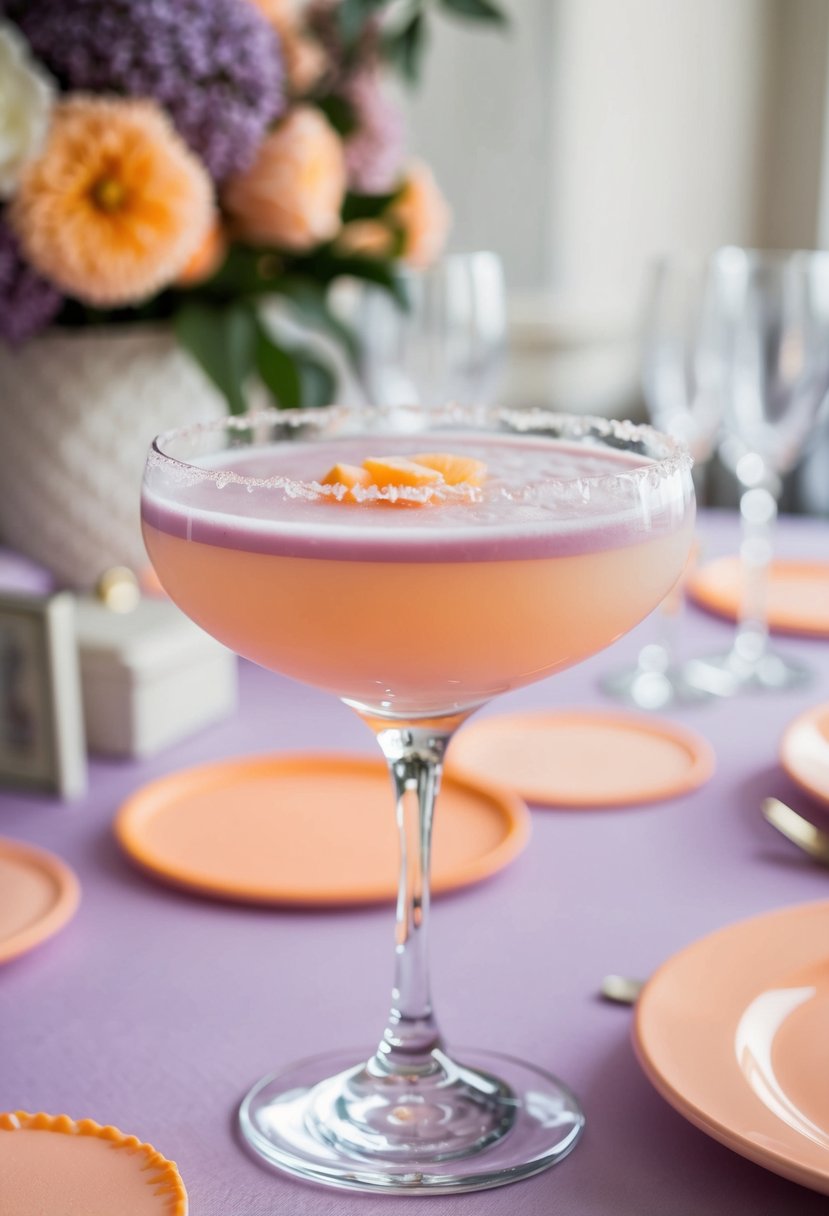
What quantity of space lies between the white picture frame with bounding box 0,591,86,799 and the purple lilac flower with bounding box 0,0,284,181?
1.61 feet

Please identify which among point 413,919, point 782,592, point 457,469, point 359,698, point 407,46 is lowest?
point 782,592

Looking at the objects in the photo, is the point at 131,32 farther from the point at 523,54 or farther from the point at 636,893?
the point at 523,54

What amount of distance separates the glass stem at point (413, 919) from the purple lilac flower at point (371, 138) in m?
1.02

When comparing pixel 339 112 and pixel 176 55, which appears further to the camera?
pixel 339 112

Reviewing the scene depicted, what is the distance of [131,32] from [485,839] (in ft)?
2.49

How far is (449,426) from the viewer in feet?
2.90

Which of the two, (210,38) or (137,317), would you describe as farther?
(137,317)

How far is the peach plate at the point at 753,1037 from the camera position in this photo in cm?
61

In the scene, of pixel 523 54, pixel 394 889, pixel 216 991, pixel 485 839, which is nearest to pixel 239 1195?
pixel 216 991

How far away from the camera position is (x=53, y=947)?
0.86m

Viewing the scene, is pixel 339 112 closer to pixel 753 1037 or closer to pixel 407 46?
pixel 407 46

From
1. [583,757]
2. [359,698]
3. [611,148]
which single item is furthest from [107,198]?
[611,148]

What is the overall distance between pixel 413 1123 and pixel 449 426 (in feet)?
1.31

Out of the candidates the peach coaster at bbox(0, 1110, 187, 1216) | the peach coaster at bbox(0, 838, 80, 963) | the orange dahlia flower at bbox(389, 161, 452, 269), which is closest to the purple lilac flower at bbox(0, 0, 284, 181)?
the orange dahlia flower at bbox(389, 161, 452, 269)
